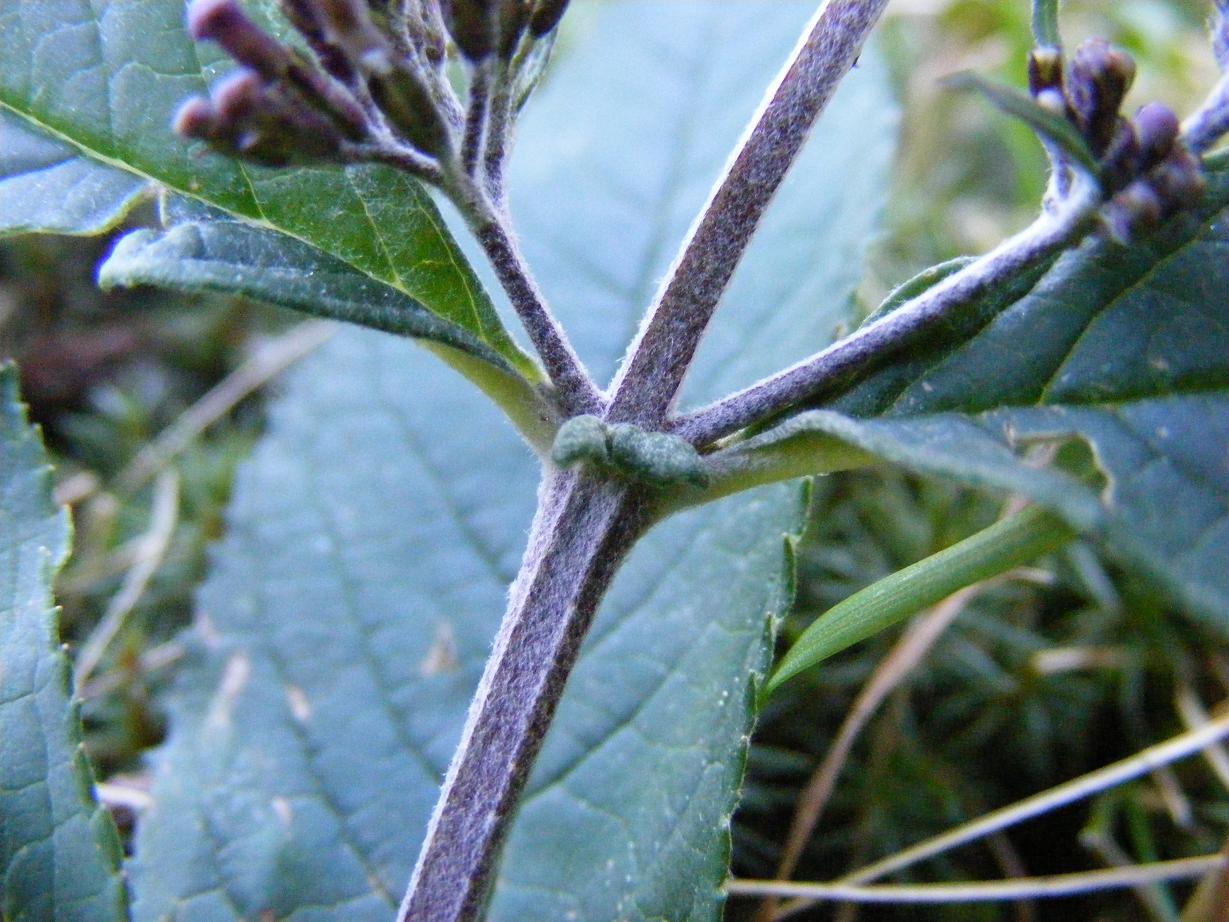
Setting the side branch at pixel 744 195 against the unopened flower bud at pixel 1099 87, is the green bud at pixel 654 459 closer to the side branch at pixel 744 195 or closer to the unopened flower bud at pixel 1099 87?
the side branch at pixel 744 195

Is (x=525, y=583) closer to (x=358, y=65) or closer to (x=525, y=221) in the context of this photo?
(x=358, y=65)

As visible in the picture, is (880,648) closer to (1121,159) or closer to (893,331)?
(893,331)

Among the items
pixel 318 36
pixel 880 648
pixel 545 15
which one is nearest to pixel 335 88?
pixel 318 36

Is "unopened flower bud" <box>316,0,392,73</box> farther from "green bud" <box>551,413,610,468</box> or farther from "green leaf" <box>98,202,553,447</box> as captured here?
"green bud" <box>551,413,610,468</box>

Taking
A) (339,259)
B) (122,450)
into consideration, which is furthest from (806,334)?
(122,450)

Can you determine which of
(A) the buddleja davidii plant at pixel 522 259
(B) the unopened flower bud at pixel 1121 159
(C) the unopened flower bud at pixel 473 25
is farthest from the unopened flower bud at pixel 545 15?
(B) the unopened flower bud at pixel 1121 159

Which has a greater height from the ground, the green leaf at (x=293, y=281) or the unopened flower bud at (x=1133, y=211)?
the unopened flower bud at (x=1133, y=211)
